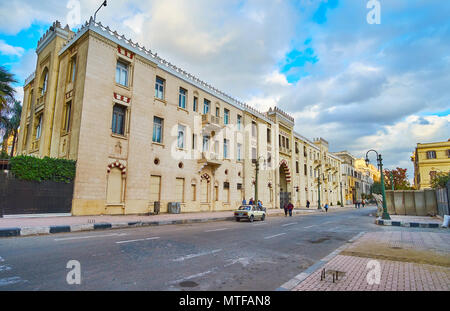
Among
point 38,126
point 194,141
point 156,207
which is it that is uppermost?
point 38,126

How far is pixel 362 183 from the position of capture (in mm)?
93500

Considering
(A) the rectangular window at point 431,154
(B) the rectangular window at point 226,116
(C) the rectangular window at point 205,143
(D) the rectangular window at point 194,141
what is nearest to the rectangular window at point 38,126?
(D) the rectangular window at point 194,141

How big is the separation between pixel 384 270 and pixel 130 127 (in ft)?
63.7

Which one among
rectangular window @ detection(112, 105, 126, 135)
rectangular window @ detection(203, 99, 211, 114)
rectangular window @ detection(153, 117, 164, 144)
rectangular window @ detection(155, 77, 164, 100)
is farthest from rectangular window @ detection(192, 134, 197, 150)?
rectangular window @ detection(112, 105, 126, 135)

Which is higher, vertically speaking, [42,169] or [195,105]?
[195,105]

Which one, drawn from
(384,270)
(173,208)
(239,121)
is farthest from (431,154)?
(384,270)

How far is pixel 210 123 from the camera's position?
27.7m

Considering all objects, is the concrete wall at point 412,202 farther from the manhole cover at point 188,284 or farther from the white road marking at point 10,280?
the white road marking at point 10,280

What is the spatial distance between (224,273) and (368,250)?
5694mm

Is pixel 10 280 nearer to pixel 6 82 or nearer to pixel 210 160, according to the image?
pixel 6 82

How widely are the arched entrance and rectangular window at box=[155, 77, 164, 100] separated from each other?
25.8 meters

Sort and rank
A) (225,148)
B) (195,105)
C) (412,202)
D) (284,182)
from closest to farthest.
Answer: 1. (195,105)
2. (412,202)
3. (225,148)
4. (284,182)

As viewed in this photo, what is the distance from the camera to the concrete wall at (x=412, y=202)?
2694cm

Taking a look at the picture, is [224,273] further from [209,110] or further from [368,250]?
[209,110]
